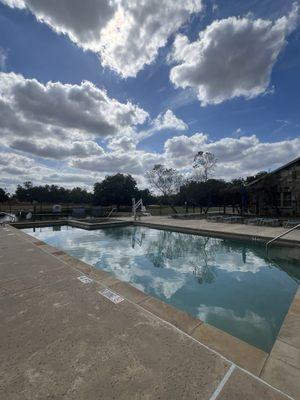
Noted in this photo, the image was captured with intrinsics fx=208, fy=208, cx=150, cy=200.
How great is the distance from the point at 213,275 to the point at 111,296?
11.7 ft

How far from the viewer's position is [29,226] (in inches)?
545

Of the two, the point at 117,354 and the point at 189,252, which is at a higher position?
the point at 117,354

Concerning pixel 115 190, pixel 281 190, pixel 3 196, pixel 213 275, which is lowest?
pixel 213 275

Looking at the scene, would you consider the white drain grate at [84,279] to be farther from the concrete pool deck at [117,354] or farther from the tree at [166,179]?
the tree at [166,179]

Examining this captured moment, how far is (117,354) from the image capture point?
1998 millimetres

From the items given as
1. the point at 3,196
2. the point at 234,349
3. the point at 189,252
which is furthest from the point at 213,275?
the point at 3,196

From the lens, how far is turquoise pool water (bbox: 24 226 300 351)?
371 cm

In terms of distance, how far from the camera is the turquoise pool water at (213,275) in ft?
12.2

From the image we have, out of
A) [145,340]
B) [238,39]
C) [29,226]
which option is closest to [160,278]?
[145,340]

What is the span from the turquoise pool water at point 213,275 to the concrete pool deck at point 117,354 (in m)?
0.99

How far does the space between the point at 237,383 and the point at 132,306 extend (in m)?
1.59

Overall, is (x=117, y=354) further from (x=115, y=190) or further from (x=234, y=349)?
(x=115, y=190)

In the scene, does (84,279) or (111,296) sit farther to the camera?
(84,279)

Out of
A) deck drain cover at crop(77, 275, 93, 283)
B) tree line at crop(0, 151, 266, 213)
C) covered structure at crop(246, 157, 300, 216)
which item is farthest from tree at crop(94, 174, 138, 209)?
deck drain cover at crop(77, 275, 93, 283)
